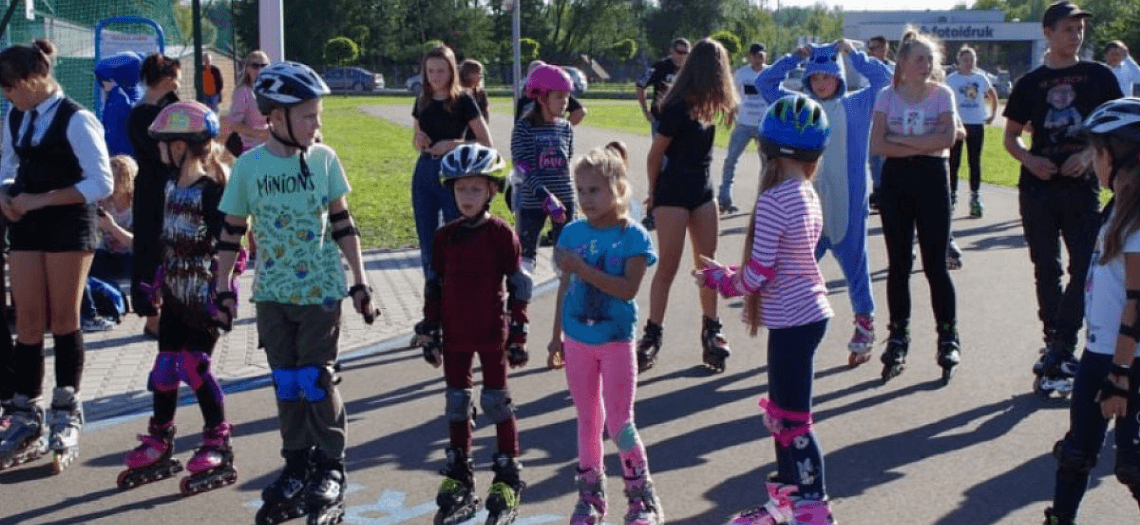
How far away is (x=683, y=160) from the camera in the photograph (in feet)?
28.1

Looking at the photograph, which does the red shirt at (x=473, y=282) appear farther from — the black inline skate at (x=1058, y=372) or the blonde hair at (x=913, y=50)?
the black inline skate at (x=1058, y=372)

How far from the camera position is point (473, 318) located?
5.84 metres

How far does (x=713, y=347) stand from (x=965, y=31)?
85.2 metres

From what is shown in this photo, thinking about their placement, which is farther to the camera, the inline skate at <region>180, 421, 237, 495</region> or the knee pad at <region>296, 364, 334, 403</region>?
the inline skate at <region>180, 421, 237, 495</region>

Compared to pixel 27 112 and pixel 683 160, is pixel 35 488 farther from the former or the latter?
pixel 683 160

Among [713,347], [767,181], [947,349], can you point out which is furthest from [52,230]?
[947,349]

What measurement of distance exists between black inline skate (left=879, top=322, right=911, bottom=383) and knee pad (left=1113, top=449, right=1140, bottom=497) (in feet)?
10.6

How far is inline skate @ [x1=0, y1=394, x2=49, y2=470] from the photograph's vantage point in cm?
671

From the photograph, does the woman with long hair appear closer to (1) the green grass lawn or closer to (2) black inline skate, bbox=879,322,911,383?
(2) black inline skate, bbox=879,322,911,383

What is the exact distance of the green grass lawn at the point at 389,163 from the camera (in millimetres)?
16188

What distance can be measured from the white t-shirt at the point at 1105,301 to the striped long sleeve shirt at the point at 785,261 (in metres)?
0.99

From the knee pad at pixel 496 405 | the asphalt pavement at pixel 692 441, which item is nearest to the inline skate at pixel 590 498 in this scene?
the asphalt pavement at pixel 692 441

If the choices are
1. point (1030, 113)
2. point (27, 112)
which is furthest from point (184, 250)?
point (1030, 113)

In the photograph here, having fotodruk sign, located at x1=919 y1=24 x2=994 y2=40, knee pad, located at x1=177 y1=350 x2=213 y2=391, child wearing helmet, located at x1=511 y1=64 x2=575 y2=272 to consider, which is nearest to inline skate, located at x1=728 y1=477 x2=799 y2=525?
knee pad, located at x1=177 y1=350 x2=213 y2=391
